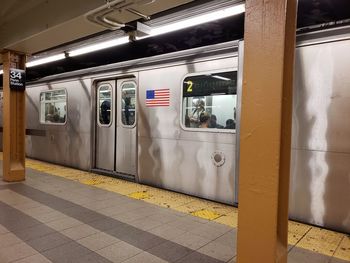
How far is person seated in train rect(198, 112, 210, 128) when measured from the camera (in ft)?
15.0

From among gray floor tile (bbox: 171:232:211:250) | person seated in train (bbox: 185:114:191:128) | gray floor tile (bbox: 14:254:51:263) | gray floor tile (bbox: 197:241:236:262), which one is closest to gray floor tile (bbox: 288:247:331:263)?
gray floor tile (bbox: 197:241:236:262)

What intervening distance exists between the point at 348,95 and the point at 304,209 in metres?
1.48

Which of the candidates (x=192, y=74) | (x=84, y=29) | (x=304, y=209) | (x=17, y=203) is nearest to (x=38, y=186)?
(x=17, y=203)

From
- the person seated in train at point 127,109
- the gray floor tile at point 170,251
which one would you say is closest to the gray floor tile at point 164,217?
the gray floor tile at point 170,251

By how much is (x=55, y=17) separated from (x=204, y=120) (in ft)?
8.87

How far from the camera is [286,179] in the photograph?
2072 mm

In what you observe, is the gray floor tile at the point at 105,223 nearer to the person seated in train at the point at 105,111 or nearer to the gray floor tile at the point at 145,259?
the gray floor tile at the point at 145,259

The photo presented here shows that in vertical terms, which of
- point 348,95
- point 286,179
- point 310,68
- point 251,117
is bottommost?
point 286,179

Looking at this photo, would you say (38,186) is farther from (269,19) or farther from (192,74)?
(269,19)

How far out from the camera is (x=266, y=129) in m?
1.99

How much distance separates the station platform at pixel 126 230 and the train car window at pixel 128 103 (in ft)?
5.03

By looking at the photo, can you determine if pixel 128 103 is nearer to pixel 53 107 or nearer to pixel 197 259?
pixel 53 107

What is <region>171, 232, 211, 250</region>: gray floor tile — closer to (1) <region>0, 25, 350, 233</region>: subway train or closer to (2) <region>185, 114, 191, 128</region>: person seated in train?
(1) <region>0, 25, 350, 233</region>: subway train

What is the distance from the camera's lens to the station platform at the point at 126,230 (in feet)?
9.34
